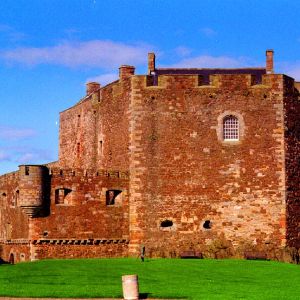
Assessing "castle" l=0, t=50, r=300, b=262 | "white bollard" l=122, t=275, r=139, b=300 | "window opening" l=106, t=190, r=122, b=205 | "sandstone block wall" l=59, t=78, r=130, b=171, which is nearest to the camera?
"white bollard" l=122, t=275, r=139, b=300

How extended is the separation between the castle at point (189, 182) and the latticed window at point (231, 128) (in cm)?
5

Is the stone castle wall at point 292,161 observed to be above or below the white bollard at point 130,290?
above

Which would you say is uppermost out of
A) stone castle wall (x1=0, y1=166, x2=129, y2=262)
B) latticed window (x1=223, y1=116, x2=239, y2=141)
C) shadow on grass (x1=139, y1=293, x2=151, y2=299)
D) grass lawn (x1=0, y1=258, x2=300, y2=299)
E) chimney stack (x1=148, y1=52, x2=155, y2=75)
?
chimney stack (x1=148, y1=52, x2=155, y2=75)

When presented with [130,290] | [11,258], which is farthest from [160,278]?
[11,258]

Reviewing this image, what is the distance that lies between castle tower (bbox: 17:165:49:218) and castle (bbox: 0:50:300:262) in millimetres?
93

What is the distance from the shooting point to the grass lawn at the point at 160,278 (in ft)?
77.2

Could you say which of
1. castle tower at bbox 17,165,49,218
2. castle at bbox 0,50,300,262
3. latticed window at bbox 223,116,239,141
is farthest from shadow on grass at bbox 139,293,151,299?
latticed window at bbox 223,116,239,141

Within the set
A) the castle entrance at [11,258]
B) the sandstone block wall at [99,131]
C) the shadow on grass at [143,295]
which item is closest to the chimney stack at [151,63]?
the sandstone block wall at [99,131]

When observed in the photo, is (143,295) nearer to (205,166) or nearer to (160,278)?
(160,278)

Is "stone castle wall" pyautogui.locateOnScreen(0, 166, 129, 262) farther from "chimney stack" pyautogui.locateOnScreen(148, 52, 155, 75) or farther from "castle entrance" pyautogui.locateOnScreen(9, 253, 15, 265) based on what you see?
"chimney stack" pyautogui.locateOnScreen(148, 52, 155, 75)

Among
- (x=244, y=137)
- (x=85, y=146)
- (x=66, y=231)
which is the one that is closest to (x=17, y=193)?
(x=66, y=231)

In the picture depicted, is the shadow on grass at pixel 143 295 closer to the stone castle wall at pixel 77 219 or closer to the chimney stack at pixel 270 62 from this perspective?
the stone castle wall at pixel 77 219

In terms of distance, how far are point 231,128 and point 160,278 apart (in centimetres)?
1268

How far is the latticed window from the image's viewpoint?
3853 centimetres
